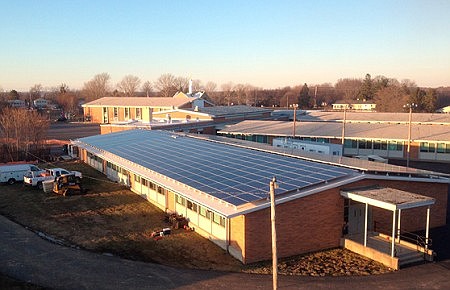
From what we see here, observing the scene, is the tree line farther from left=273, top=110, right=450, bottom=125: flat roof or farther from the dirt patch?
the dirt patch

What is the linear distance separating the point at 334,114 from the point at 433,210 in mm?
54088

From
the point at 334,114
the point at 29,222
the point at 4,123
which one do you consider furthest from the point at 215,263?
the point at 334,114

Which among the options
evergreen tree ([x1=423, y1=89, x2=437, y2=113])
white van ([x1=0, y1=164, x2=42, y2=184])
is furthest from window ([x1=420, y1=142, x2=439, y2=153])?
evergreen tree ([x1=423, y1=89, x2=437, y2=113])

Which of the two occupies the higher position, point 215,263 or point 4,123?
point 4,123

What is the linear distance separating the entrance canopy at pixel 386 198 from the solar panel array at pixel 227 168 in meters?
1.33

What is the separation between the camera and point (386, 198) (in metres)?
19.5

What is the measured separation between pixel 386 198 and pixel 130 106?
256ft

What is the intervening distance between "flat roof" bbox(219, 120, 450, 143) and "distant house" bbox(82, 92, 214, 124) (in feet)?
87.4

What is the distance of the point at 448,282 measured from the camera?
1688cm

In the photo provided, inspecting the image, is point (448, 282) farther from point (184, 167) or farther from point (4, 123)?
point (4, 123)

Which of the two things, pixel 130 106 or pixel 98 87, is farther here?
pixel 98 87

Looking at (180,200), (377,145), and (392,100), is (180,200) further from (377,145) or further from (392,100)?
(392,100)

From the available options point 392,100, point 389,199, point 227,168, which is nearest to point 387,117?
point 392,100

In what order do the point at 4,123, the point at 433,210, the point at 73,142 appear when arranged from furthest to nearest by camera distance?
the point at 4,123, the point at 73,142, the point at 433,210
